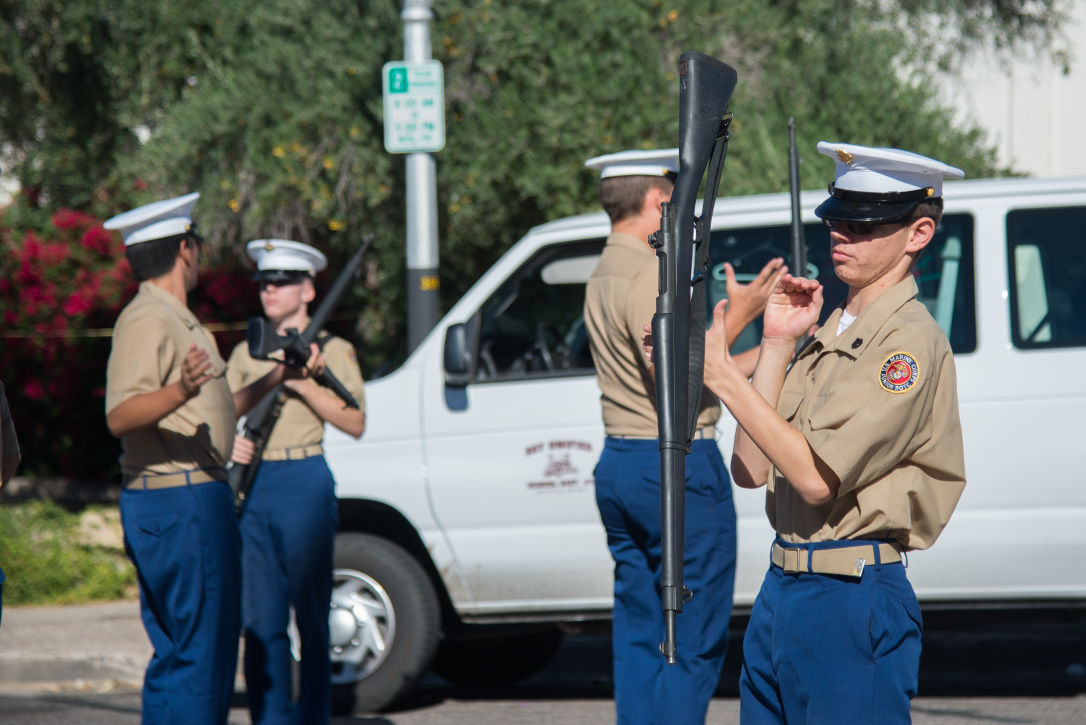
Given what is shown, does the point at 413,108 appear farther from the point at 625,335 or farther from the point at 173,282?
the point at 625,335

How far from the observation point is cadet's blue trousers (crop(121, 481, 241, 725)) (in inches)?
157

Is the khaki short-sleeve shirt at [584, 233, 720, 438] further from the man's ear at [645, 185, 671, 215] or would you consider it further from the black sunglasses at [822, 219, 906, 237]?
the black sunglasses at [822, 219, 906, 237]

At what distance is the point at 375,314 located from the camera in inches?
418

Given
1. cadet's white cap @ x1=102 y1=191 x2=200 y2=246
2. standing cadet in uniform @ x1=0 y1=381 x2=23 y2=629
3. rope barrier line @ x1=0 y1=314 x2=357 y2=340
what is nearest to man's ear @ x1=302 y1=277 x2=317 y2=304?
cadet's white cap @ x1=102 y1=191 x2=200 y2=246

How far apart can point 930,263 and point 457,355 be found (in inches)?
79.4

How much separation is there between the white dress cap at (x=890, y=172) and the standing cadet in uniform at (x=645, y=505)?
1.22m

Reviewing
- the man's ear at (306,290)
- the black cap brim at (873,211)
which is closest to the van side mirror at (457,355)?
the man's ear at (306,290)

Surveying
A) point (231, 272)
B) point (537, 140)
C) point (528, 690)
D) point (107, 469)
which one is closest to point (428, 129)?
point (537, 140)

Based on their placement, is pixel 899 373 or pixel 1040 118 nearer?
pixel 899 373

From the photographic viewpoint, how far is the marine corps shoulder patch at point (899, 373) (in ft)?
8.28

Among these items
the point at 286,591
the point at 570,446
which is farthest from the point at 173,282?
the point at 570,446

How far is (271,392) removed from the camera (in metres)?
4.92

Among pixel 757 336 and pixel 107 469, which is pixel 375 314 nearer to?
pixel 107 469

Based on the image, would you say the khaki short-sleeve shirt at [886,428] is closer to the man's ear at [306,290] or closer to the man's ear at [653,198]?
the man's ear at [653,198]
